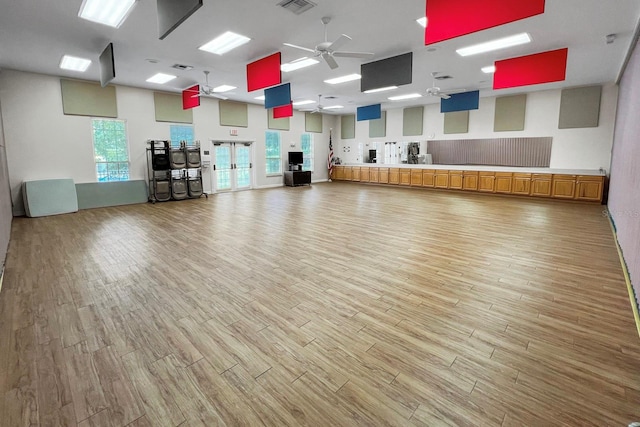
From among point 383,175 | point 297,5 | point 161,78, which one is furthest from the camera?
point 383,175

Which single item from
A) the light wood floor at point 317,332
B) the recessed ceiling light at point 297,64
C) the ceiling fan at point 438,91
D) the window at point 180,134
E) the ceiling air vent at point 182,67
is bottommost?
the light wood floor at point 317,332

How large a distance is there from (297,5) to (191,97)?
5939mm

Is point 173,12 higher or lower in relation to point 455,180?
higher

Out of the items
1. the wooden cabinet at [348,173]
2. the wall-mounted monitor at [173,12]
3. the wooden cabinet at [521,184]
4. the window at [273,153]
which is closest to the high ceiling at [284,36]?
the wall-mounted monitor at [173,12]

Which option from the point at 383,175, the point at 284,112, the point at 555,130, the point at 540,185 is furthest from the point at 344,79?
the point at 555,130

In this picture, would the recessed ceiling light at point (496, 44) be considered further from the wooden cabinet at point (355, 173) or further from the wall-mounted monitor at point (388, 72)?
the wooden cabinet at point (355, 173)

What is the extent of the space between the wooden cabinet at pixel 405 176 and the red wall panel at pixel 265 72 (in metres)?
8.18

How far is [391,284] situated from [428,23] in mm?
2944

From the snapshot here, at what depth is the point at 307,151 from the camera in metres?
15.0

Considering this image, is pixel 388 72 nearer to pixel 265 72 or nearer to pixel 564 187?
pixel 265 72

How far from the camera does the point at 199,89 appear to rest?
8977mm

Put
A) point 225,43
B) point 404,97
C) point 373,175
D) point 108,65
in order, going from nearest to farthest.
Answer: point 108,65
point 225,43
point 404,97
point 373,175

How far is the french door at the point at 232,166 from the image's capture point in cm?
1152

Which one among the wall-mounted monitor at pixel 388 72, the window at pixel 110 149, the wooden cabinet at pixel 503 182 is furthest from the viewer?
the wooden cabinet at pixel 503 182
